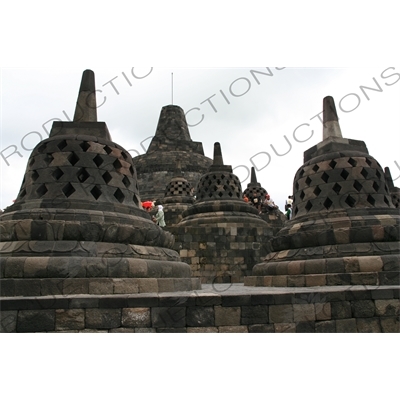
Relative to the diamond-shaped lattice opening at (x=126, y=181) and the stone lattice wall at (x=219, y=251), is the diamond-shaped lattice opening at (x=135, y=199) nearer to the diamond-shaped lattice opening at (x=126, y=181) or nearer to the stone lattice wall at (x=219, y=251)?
the diamond-shaped lattice opening at (x=126, y=181)

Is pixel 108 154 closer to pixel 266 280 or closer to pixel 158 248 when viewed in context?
pixel 158 248

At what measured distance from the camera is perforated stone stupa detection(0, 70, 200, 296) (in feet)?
13.3

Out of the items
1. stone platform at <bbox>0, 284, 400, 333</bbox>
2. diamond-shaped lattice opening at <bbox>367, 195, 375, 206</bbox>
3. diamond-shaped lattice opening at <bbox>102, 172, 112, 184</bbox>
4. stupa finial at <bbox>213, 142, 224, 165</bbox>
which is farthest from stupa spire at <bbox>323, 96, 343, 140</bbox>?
stupa finial at <bbox>213, 142, 224, 165</bbox>

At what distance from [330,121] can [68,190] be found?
504 cm

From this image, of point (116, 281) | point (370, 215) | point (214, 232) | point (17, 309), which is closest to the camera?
point (17, 309)

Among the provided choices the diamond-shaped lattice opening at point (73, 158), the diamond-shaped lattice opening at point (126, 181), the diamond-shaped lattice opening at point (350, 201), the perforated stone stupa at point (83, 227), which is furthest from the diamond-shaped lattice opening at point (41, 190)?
the diamond-shaped lattice opening at point (350, 201)

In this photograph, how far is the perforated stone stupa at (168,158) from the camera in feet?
77.8

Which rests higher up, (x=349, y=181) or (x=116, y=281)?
(x=349, y=181)

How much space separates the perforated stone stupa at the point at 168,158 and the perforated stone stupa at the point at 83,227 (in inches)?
651

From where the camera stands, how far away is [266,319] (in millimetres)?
3717

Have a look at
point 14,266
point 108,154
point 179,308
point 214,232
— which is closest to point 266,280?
point 179,308

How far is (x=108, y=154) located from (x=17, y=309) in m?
2.64

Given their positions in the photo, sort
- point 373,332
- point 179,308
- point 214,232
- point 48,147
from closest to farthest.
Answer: point 179,308 < point 373,332 < point 48,147 < point 214,232

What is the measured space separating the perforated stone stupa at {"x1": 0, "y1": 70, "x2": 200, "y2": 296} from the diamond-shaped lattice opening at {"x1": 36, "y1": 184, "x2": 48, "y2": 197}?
0.05 ft
